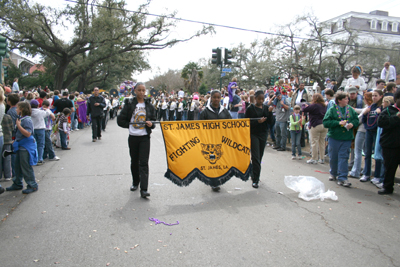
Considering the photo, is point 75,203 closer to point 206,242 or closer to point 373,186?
point 206,242

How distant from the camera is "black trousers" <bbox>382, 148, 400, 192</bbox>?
19.8 feet

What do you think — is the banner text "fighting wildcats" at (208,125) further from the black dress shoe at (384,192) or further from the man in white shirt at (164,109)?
the man in white shirt at (164,109)

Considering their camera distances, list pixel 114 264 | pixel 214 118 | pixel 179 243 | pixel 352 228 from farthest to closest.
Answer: pixel 214 118 → pixel 352 228 → pixel 179 243 → pixel 114 264

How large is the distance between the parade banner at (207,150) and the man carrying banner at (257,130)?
28 centimetres

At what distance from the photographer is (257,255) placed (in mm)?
3555

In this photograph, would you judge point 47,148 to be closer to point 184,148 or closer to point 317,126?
point 184,148

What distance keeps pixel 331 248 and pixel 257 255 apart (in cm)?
97

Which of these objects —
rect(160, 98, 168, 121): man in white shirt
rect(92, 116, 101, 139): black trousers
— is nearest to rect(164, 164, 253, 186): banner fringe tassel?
rect(92, 116, 101, 139): black trousers

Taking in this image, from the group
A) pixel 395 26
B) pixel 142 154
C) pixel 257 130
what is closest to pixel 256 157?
pixel 257 130

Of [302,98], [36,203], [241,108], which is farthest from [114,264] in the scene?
[241,108]

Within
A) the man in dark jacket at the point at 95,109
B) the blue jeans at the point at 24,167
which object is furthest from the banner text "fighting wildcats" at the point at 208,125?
the man in dark jacket at the point at 95,109

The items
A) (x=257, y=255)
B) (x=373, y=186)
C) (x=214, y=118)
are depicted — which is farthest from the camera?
(x=373, y=186)

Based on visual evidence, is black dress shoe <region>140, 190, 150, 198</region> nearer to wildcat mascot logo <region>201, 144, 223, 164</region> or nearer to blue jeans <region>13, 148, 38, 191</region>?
wildcat mascot logo <region>201, 144, 223, 164</region>

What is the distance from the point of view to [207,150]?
5.84 meters
